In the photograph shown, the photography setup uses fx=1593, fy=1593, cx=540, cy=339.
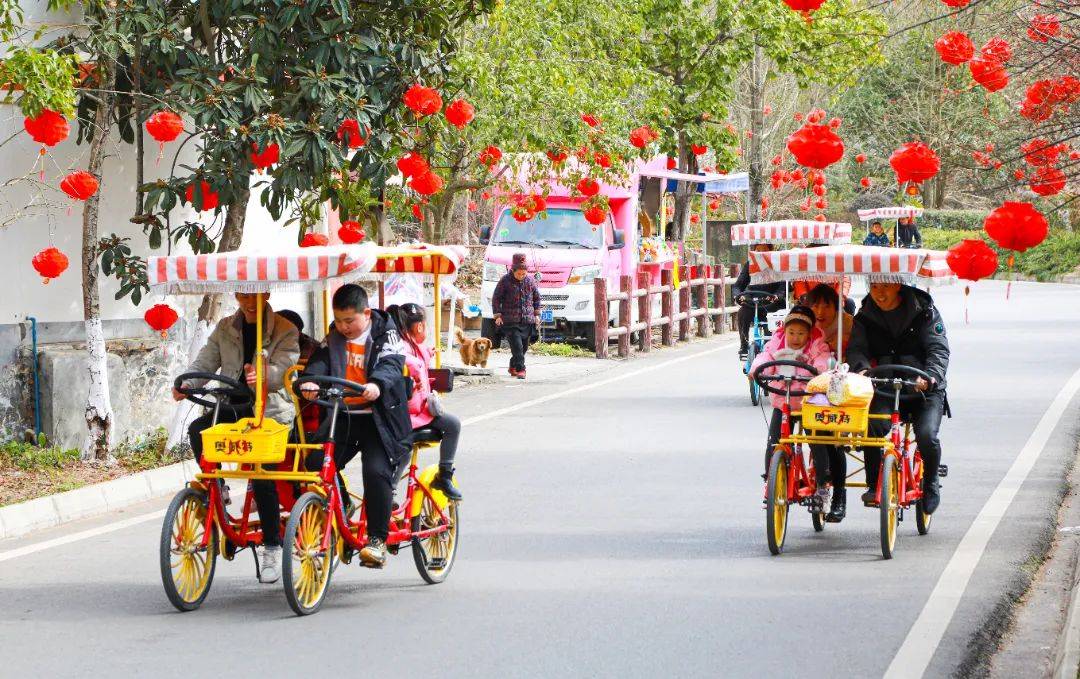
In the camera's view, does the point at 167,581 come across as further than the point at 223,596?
No

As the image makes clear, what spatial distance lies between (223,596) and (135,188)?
7745 mm

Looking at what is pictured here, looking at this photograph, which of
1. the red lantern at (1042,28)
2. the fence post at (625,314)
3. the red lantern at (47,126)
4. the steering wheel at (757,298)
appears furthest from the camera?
the fence post at (625,314)

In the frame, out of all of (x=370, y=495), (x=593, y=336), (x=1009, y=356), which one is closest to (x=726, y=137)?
(x=593, y=336)

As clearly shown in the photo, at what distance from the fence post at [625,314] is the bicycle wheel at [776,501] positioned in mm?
16309

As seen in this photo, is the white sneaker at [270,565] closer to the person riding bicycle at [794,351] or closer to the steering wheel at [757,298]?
the person riding bicycle at [794,351]

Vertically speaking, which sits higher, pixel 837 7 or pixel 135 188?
→ pixel 837 7

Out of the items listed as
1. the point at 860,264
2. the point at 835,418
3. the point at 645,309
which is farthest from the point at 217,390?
the point at 645,309

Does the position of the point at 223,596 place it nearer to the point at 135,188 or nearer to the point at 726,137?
the point at 135,188

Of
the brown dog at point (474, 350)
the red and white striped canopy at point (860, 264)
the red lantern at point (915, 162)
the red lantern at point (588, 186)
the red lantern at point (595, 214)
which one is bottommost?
the brown dog at point (474, 350)

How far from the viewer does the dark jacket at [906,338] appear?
9844 mm

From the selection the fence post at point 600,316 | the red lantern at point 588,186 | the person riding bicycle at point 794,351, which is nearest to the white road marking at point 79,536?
the person riding bicycle at point 794,351

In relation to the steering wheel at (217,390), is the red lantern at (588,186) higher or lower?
higher

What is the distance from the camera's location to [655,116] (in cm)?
3008

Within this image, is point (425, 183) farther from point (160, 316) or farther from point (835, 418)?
point (835, 418)
